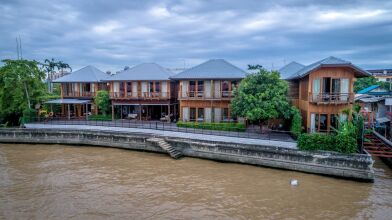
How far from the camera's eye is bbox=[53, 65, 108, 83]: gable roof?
38.4 m

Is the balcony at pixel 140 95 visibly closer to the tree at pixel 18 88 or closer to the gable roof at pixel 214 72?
the gable roof at pixel 214 72

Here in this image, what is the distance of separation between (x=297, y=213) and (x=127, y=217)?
8.47m

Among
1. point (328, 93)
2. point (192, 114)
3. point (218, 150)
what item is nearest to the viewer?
point (218, 150)

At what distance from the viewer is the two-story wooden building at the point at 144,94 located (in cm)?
3400

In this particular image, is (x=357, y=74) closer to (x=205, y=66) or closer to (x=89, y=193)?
(x=205, y=66)

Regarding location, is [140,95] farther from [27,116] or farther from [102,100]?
[27,116]

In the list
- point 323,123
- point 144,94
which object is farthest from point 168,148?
point 323,123

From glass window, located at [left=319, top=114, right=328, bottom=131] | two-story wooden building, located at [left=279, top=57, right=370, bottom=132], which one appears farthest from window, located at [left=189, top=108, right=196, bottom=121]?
glass window, located at [left=319, top=114, right=328, bottom=131]

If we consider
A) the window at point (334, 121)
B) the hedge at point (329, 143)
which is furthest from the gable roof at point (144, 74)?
the hedge at point (329, 143)

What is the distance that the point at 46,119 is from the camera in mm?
34812

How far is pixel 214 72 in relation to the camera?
31.9m

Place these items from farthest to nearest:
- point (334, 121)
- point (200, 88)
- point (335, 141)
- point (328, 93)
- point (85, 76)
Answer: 1. point (85, 76)
2. point (200, 88)
3. point (334, 121)
4. point (328, 93)
5. point (335, 141)

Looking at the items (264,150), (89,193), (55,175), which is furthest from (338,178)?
(55,175)

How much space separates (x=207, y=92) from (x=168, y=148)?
10.8m
